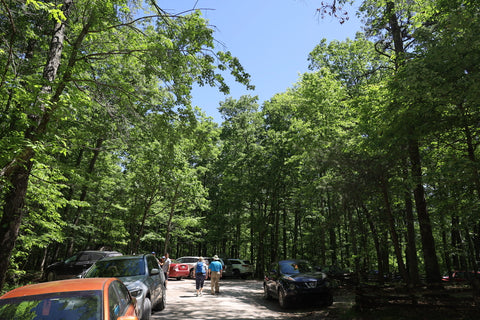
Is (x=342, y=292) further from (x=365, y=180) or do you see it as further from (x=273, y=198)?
(x=273, y=198)

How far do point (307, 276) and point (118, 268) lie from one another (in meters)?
6.67

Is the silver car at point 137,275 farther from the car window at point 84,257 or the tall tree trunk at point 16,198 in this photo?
the car window at point 84,257

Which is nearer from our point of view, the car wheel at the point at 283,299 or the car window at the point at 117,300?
the car window at the point at 117,300

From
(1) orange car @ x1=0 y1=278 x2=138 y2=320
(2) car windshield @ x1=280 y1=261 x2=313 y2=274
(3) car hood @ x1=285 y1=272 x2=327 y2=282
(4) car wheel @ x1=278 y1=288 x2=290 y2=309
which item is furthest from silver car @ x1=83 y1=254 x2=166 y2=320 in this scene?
(2) car windshield @ x1=280 y1=261 x2=313 y2=274

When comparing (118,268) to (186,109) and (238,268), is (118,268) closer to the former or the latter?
(186,109)

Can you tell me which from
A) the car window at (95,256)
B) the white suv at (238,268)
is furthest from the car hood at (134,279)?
the white suv at (238,268)

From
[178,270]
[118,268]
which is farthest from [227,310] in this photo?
[178,270]

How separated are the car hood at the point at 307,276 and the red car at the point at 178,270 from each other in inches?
527

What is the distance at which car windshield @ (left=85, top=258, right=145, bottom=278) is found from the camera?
7490 millimetres

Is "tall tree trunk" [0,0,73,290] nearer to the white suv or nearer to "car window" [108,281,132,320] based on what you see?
"car window" [108,281,132,320]

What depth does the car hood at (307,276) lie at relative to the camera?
10.6m

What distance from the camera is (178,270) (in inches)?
872

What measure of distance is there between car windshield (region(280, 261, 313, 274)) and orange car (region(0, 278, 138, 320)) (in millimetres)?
8544

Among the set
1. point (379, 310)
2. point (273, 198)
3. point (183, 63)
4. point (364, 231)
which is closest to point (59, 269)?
point (183, 63)
